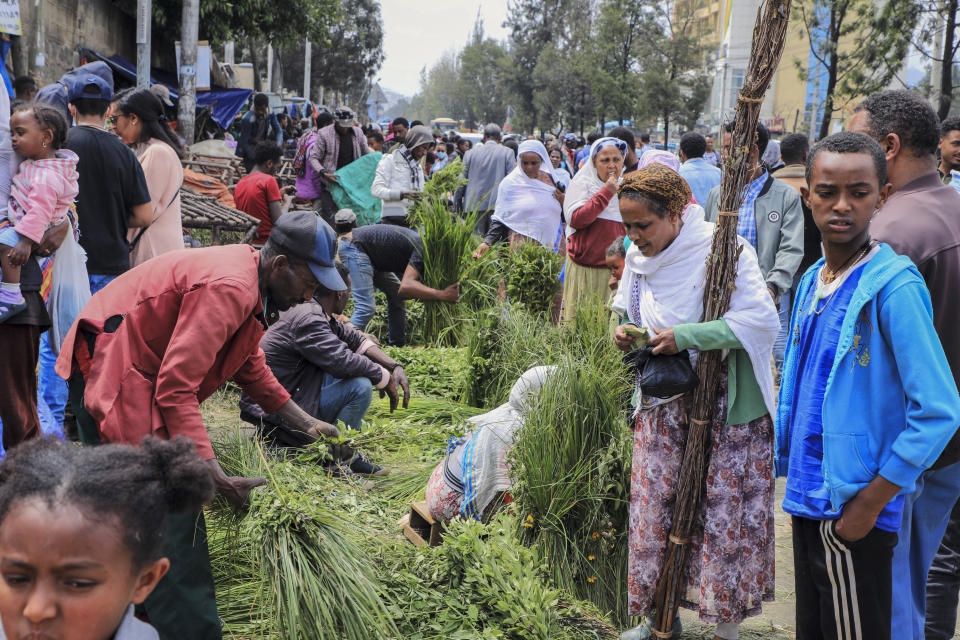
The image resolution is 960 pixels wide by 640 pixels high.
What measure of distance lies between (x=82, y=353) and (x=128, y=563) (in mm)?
1277

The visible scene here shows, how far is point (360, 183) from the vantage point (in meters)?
9.41

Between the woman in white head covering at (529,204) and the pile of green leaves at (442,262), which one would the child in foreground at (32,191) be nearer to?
the pile of green leaves at (442,262)

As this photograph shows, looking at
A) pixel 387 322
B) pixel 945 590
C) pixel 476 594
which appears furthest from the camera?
pixel 387 322

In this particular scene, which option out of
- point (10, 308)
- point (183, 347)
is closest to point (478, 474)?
point (183, 347)

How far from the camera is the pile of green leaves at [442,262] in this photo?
760 cm

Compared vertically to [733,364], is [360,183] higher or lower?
higher

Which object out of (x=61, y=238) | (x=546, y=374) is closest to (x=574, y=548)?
(x=546, y=374)

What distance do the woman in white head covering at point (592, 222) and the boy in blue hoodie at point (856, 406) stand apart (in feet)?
11.0

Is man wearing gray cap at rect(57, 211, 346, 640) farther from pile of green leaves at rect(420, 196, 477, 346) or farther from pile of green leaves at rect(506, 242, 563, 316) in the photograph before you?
pile of green leaves at rect(420, 196, 477, 346)

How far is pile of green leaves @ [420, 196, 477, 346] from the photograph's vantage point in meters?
7.60

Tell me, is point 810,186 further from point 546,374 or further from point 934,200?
point 546,374

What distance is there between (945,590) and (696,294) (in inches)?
56.4

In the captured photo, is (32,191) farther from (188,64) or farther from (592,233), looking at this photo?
(188,64)

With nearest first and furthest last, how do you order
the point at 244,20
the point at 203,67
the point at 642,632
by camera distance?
the point at 642,632
the point at 203,67
the point at 244,20
